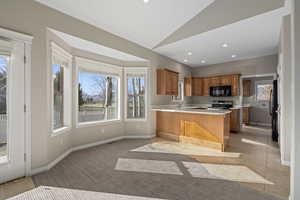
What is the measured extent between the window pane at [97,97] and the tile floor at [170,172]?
1006mm

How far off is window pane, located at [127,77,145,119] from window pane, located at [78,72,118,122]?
46 centimetres

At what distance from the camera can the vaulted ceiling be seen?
296cm

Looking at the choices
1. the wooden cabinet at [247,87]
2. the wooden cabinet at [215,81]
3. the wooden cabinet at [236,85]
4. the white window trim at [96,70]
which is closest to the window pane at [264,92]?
the wooden cabinet at [247,87]

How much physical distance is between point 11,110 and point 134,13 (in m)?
2.87

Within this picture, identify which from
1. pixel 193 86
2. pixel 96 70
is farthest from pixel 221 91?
pixel 96 70

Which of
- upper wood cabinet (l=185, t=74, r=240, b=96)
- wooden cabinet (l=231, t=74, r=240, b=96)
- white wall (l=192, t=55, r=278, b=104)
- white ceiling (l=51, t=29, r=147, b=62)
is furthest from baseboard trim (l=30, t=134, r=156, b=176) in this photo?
white wall (l=192, t=55, r=278, b=104)

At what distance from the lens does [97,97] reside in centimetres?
464

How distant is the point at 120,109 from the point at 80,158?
1957mm

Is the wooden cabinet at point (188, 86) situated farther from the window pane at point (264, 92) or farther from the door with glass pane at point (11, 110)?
the door with glass pane at point (11, 110)

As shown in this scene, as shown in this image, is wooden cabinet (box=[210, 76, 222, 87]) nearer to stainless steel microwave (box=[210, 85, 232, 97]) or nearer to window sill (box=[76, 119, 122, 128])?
stainless steel microwave (box=[210, 85, 232, 97])

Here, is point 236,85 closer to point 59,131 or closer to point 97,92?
point 97,92

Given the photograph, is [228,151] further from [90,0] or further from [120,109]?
[90,0]

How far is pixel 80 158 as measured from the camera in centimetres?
336

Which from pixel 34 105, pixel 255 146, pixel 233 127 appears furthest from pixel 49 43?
pixel 233 127
